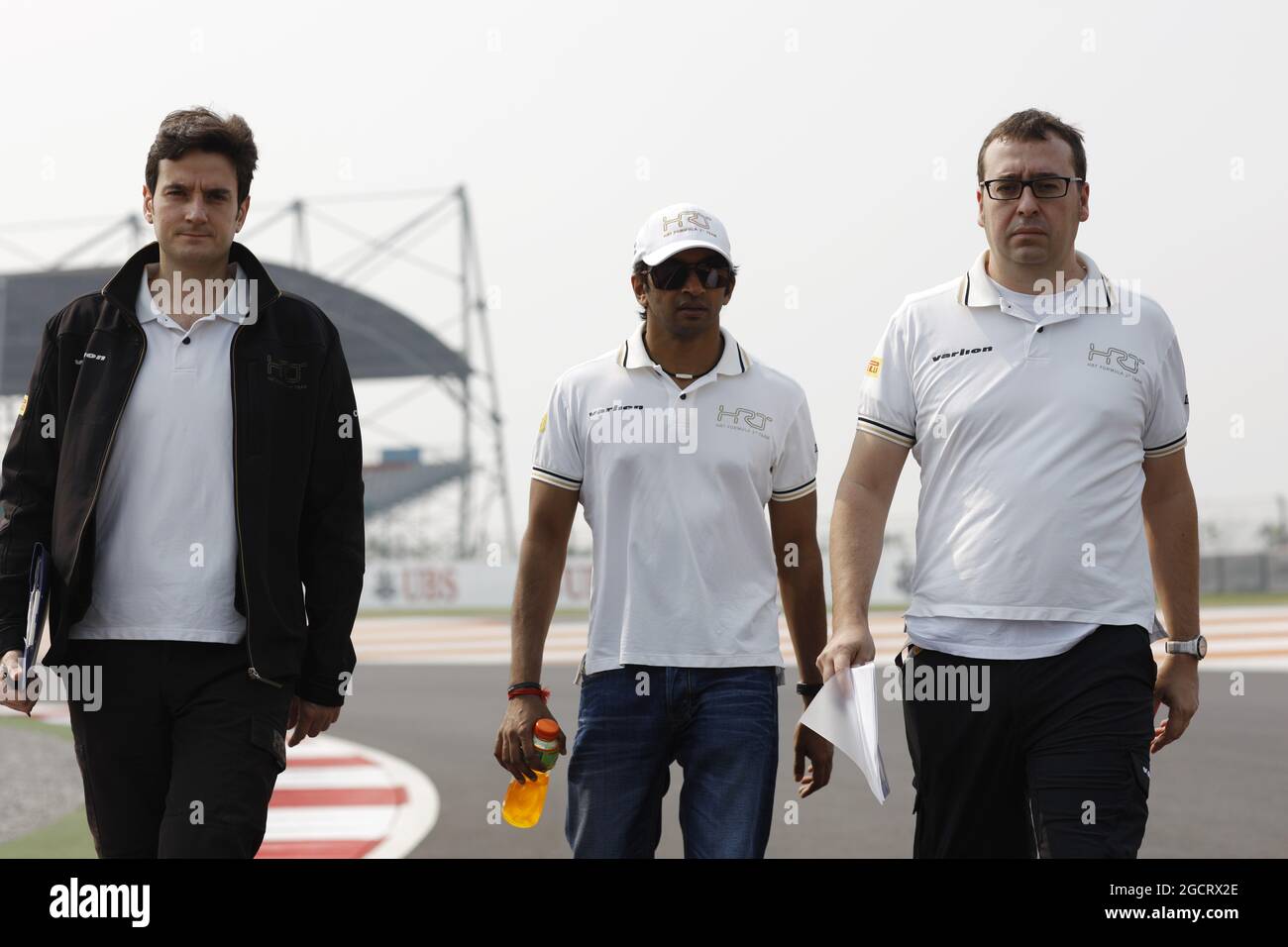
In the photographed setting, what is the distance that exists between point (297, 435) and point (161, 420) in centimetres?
30

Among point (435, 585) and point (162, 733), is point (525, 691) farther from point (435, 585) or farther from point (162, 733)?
point (435, 585)

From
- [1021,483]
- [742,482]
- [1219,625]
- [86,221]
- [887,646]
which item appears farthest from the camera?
[86,221]

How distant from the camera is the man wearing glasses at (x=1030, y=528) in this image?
138 inches

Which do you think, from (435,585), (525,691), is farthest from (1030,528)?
(435,585)

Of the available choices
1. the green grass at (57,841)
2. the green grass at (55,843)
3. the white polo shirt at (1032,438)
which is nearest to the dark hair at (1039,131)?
the white polo shirt at (1032,438)

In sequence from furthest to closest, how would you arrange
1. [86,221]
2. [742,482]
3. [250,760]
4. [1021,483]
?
[86,221], [742,482], [1021,483], [250,760]

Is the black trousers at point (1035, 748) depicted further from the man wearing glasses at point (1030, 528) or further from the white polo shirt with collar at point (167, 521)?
the white polo shirt with collar at point (167, 521)

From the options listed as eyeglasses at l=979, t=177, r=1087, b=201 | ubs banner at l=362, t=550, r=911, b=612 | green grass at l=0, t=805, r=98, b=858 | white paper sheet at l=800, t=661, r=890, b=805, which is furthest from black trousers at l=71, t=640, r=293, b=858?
ubs banner at l=362, t=550, r=911, b=612

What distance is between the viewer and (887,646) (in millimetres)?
18406

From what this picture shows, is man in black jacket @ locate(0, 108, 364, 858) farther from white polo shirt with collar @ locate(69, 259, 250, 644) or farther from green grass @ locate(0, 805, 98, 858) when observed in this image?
green grass @ locate(0, 805, 98, 858)

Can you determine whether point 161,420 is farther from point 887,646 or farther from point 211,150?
point 887,646

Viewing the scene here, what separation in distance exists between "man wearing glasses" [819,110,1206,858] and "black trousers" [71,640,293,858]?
127 centimetres

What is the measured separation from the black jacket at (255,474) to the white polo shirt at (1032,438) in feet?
4.23
